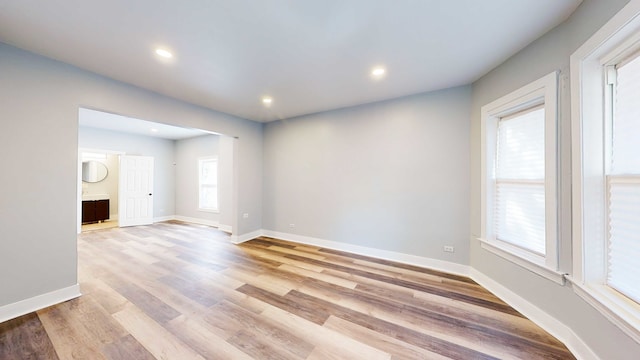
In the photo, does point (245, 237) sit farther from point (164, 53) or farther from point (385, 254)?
point (164, 53)

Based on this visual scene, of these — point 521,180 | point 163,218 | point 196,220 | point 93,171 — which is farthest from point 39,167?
point 93,171

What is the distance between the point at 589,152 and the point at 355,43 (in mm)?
2020

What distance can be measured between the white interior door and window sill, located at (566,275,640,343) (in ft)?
27.9

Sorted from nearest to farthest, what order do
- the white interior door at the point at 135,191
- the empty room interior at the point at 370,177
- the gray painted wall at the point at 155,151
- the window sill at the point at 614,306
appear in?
the window sill at the point at 614,306, the empty room interior at the point at 370,177, the gray painted wall at the point at 155,151, the white interior door at the point at 135,191

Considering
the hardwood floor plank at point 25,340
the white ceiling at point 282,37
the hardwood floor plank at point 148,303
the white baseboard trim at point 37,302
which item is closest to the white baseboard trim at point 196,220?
the hardwood floor plank at point 148,303

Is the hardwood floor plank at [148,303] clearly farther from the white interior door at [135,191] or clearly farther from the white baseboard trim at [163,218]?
the white baseboard trim at [163,218]

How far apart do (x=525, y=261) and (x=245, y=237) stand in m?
4.45

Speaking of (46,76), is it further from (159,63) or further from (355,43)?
(355,43)

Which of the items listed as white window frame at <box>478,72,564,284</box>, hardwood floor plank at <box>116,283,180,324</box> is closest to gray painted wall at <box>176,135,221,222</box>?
hardwood floor plank at <box>116,283,180,324</box>

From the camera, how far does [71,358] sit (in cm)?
156

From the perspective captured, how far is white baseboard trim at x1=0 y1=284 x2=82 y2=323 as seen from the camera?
196 centimetres

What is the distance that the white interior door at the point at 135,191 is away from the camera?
19.4 feet

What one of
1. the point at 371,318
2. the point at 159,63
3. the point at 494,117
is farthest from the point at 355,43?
the point at 371,318

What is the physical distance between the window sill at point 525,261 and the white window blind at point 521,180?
0.43 ft
